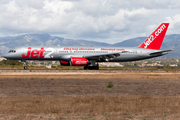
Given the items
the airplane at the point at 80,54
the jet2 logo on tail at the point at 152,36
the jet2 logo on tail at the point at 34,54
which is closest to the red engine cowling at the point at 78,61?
the airplane at the point at 80,54

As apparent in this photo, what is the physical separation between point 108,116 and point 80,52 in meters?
34.6

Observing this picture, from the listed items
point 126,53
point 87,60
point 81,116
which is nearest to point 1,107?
point 81,116

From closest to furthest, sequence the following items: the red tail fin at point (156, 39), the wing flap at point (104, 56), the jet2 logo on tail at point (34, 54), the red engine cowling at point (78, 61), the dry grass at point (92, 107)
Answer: the dry grass at point (92, 107)
the red engine cowling at point (78, 61)
the jet2 logo on tail at point (34, 54)
the wing flap at point (104, 56)
the red tail fin at point (156, 39)

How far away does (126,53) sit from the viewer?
4859 centimetres

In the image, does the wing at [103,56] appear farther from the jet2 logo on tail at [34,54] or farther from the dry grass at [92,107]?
the dry grass at [92,107]

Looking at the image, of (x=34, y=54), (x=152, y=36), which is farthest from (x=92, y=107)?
(x=152, y=36)

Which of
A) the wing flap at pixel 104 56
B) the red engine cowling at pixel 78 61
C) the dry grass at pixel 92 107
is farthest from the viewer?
the wing flap at pixel 104 56

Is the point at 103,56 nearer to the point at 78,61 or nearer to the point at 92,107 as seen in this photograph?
the point at 78,61

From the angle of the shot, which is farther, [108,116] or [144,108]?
[144,108]

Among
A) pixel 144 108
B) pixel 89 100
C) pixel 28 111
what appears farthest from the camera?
pixel 89 100

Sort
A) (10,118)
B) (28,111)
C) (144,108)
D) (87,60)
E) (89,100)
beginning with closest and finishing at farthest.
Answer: (10,118) → (28,111) → (144,108) → (89,100) → (87,60)

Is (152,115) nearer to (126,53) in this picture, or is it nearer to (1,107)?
(1,107)

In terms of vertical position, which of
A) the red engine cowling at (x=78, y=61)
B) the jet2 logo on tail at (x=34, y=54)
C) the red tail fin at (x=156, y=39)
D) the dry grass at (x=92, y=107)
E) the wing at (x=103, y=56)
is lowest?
the dry grass at (x=92, y=107)

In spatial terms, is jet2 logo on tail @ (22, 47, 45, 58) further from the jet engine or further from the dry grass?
the dry grass
